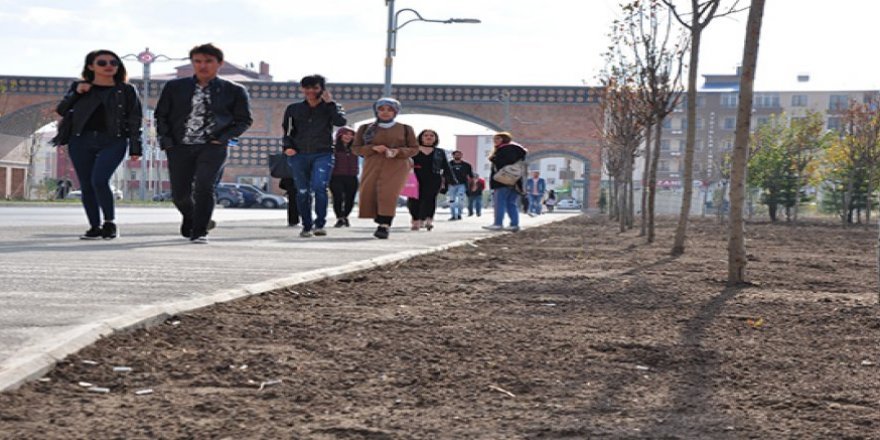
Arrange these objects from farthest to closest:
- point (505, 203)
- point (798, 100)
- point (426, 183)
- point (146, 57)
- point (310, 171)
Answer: point (798, 100) → point (146, 57) → point (505, 203) → point (426, 183) → point (310, 171)

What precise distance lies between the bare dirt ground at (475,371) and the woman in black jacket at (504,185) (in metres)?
12.2

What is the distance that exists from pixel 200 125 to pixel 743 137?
182 inches

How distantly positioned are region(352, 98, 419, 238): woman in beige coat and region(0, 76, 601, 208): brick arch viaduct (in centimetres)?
6110

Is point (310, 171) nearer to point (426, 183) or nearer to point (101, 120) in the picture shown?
point (101, 120)

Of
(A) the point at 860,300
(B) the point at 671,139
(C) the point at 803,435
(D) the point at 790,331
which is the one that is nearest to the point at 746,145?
(A) the point at 860,300

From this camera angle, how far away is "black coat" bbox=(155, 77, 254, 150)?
10.9 metres

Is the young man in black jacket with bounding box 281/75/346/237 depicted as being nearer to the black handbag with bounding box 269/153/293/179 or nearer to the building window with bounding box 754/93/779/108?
the black handbag with bounding box 269/153/293/179

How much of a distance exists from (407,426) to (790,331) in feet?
9.49

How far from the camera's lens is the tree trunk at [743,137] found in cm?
859

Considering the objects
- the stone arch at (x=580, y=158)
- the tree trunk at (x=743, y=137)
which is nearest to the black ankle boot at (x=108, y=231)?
the tree trunk at (x=743, y=137)

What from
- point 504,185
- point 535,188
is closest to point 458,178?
point 504,185

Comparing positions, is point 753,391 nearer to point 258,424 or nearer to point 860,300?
point 258,424

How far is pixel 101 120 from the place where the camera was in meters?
10.9

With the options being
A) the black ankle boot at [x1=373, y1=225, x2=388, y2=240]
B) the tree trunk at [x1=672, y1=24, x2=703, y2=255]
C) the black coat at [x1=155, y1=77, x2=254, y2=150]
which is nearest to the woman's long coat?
the black ankle boot at [x1=373, y1=225, x2=388, y2=240]
